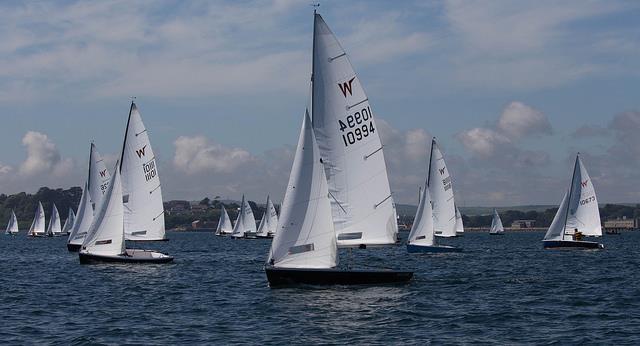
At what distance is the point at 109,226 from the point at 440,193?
1217 inches

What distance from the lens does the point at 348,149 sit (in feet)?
129

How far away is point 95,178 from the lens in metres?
79.9

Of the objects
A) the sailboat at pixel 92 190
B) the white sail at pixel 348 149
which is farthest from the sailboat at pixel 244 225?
the white sail at pixel 348 149

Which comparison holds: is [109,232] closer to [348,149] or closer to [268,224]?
[348,149]

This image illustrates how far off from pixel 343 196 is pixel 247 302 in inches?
239

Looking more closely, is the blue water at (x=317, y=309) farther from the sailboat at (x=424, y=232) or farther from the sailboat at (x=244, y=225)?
the sailboat at (x=244, y=225)

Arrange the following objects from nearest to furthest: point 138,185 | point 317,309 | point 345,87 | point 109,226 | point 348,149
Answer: point 317,309
point 345,87
point 348,149
point 109,226
point 138,185

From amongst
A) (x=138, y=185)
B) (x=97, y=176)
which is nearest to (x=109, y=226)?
(x=138, y=185)

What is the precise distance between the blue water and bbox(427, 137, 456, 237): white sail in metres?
23.4

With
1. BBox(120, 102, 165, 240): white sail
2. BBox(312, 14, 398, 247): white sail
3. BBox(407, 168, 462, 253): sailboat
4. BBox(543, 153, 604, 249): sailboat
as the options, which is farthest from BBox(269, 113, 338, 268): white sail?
BBox(543, 153, 604, 249): sailboat

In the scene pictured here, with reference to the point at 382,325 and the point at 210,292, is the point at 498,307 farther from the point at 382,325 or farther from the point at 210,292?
the point at 210,292

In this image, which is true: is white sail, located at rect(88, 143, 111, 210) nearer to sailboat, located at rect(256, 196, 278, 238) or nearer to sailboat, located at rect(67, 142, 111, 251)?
sailboat, located at rect(67, 142, 111, 251)

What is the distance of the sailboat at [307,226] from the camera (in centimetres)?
3769

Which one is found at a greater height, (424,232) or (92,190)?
(92,190)
